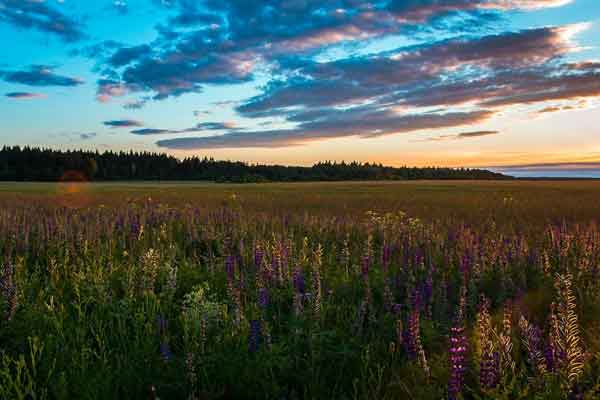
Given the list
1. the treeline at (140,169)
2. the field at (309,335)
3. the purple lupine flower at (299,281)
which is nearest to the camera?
the field at (309,335)

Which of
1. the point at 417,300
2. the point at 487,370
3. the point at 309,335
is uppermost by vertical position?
the point at 487,370

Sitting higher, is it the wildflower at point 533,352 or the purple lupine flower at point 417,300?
the wildflower at point 533,352

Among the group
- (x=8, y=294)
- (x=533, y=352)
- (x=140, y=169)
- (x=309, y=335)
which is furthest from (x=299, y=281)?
(x=140, y=169)

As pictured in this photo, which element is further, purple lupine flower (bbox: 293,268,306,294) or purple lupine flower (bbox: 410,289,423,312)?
purple lupine flower (bbox: 293,268,306,294)

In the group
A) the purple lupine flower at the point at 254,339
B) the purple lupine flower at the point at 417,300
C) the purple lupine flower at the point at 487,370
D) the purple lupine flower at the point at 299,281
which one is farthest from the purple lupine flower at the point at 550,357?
the purple lupine flower at the point at 299,281

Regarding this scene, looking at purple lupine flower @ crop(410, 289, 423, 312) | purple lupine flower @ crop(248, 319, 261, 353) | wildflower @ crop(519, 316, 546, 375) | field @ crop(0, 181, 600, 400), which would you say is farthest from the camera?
purple lupine flower @ crop(410, 289, 423, 312)

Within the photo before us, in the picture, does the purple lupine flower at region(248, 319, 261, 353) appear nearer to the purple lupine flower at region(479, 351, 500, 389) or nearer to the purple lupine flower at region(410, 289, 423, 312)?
the purple lupine flower at region(410, 289, 423, 312)

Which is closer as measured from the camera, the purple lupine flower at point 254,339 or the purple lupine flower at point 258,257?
the purple lupine flower at point 254,339

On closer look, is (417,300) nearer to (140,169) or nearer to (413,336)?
(413,336)

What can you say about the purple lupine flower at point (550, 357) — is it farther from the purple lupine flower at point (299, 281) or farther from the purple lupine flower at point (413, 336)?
the purple lupine flower at point (299, 281)

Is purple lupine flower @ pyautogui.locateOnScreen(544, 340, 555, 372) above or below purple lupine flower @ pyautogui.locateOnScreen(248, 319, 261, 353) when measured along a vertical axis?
above

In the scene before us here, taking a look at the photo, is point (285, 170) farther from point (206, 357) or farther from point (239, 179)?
point (206, 357)

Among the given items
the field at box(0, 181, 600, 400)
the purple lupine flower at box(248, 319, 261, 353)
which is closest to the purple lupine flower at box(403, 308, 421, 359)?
the field at box(0, 181, 600, 400)

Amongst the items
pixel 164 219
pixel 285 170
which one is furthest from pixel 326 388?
pixel 285 170
